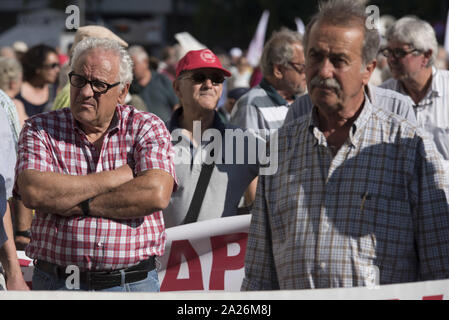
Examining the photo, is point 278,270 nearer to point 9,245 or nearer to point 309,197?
point 309,197

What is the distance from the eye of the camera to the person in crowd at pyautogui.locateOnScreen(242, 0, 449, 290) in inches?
119

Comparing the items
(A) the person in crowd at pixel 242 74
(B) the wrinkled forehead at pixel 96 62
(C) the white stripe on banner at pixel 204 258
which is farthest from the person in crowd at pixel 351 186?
(A) the person in crowd at pixel 242 74

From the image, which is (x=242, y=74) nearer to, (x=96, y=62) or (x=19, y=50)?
(x=19, y=50)

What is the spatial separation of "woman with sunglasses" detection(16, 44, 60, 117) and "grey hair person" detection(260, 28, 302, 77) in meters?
3.29

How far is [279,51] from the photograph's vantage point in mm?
6453

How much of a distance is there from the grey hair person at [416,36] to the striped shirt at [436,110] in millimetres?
202

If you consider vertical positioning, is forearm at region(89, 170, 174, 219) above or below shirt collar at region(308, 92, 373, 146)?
below

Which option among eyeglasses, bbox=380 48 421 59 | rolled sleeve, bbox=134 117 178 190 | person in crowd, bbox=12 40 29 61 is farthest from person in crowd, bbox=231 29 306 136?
person in crowd, bbox=12 40 29 61

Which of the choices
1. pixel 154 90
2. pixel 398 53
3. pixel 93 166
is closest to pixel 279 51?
pixel 398 53

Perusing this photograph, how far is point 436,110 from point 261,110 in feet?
4.20

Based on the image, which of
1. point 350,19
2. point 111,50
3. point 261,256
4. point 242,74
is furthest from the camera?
point 242,74

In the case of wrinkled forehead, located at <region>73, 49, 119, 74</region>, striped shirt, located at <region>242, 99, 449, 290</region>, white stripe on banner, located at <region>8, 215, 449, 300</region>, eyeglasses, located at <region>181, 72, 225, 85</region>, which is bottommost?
white stripe on banner, located at <region>8, 215, 449, 300</region>

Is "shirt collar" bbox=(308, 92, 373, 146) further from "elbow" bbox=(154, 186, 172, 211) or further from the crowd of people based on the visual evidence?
"elbow" bbox=(154, 186, 172, 211)
